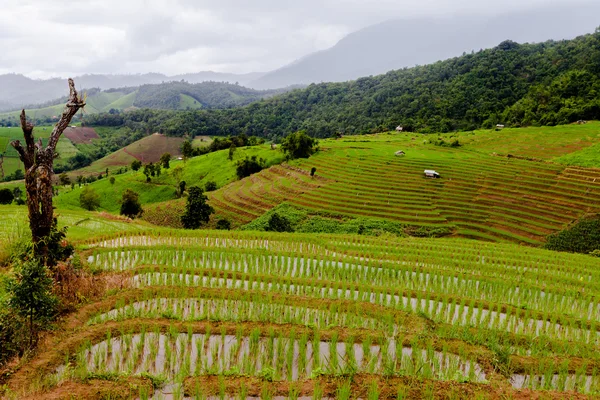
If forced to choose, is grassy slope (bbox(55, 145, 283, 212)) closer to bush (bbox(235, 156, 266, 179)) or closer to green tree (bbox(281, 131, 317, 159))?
bush (bbox(235, 156, 266, 179))

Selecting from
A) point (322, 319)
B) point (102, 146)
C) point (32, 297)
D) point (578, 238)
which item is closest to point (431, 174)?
point (578, 238)

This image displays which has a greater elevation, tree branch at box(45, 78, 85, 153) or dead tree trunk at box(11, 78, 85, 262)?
tree branch at box(45, 78, 85, 153)

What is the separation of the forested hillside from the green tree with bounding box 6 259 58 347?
87.8 meters

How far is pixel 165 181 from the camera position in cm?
7644

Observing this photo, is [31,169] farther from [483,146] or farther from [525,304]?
[483,146]

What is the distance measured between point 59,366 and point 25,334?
1516 mm

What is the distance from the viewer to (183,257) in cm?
1519

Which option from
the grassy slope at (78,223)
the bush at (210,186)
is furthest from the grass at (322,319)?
the bush at (210,186)

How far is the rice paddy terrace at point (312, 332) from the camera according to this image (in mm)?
7109

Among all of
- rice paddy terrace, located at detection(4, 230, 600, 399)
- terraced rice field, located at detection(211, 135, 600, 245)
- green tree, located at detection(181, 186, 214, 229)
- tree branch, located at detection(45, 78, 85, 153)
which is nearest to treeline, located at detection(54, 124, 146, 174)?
terraced rice field, located at detection(211, 135, 600, 245)

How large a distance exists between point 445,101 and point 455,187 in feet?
269

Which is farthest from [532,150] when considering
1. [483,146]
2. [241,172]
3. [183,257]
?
[183,257]

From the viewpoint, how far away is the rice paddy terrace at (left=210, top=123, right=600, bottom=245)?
3447cm

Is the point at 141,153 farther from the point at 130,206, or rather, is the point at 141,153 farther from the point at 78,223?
the point at 78,223
